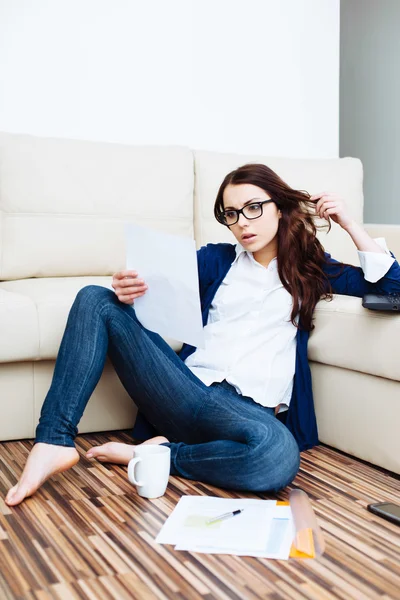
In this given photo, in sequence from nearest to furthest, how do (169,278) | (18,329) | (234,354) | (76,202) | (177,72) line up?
1. (169,278)
2. (234,354)
3. (18,329)
4. (76,202)
5. (177,72)

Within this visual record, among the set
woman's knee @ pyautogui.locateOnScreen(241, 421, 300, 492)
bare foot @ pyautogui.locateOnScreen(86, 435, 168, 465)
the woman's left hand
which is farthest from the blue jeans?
the woman's left hand

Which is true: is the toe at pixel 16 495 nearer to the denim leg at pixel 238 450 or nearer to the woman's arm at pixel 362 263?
the denim leg at pixel 238 450

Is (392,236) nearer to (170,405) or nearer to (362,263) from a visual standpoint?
(362,263)

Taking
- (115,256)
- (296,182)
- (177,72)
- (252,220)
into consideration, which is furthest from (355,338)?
(177,72)

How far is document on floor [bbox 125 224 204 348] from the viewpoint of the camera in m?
1.74

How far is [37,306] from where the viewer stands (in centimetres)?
203

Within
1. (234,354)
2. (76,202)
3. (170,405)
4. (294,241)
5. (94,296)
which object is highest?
(76,202)

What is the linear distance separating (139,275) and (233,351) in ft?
1.04

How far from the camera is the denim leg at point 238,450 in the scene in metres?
1.65

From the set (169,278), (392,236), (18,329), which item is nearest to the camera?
(169,278)

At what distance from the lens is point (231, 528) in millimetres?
1454

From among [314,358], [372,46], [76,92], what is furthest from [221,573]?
[372,46]

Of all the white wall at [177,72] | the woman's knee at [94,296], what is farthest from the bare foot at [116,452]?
the white wall at [177,72]

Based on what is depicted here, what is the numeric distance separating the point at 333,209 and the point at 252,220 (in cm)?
21
